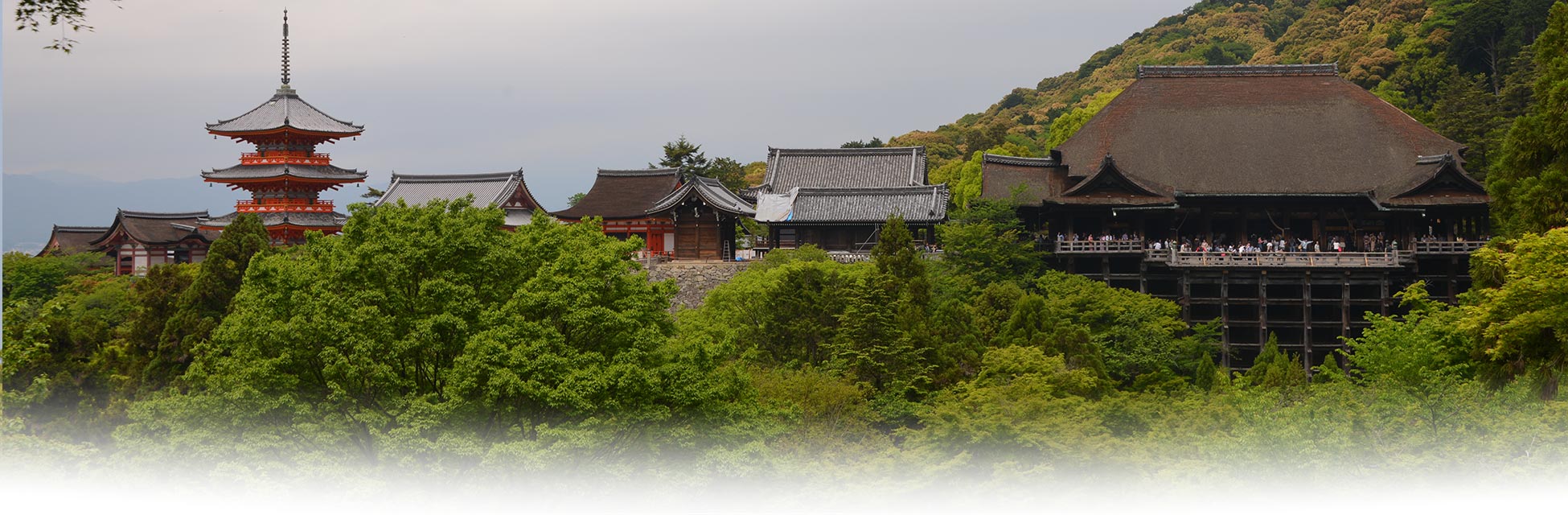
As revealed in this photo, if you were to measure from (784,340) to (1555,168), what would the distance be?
14.4 meters

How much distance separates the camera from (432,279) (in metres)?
17.7

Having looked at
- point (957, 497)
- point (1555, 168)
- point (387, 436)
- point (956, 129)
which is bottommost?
point (957, 497)

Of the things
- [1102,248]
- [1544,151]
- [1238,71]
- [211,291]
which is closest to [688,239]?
[1102,248]

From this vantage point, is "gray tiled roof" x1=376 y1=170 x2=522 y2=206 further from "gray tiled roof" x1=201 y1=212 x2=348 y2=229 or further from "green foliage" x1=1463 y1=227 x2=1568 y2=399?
"green foliage" x1=1463 y1=227 x2=1568 y2=399

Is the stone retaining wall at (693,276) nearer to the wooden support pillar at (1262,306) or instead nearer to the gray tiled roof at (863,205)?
the gray tiled roof at (863,205)

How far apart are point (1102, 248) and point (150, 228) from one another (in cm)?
3154

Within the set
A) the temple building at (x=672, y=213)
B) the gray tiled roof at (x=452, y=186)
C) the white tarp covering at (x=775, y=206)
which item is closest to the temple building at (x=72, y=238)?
the gray tiled roof at (x=452, y=186)

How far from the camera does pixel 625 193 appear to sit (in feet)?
Result: 150

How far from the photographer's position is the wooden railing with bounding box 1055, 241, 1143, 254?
35.8 metres

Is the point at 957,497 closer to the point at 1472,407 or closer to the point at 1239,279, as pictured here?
the point at 1472,407

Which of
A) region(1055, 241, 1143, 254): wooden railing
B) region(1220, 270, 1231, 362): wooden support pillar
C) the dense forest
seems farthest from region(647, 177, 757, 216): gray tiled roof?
region(1220, 270, 1231, 362): wooden support pillar

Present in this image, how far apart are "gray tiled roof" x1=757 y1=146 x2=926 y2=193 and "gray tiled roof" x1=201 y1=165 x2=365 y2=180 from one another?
15215 mm

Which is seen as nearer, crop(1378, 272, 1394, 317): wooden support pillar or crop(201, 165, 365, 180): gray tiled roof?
crop(1378, 272, 1394, 317): wooden support pillar

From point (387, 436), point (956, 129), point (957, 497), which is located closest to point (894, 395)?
point (957, 497)
